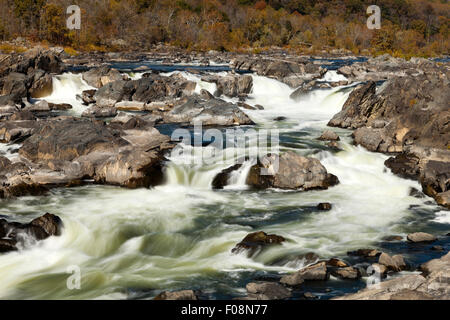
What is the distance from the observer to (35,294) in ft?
28.7

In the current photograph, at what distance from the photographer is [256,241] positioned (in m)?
10.7

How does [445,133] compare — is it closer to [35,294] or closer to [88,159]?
[88,159]

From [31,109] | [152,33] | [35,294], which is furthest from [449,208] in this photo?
[152,33]

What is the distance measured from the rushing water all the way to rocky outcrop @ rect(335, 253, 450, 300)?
3.12ft

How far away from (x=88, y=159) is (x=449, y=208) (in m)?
10.2

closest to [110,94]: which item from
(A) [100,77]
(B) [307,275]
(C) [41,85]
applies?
(A) [100,77]

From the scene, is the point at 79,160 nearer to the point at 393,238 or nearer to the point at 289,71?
the point at 393,238

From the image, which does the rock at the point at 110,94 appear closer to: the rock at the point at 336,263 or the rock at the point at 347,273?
the rock at the point at 336,263

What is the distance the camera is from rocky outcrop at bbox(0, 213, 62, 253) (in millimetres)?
10289

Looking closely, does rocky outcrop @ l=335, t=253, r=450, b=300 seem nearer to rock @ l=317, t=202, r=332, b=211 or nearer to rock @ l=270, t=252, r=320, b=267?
rock @ l=270, t=252, r=320, b=267

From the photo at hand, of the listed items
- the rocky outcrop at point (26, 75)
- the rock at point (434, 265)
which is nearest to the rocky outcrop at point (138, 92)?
the rocky outcrop at point (26, 75)

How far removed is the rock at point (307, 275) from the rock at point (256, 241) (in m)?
1.51

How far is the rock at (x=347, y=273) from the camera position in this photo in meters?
9.04

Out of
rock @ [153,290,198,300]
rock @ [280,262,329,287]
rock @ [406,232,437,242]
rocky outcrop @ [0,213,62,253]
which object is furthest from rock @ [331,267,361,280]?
rocky outcrop @ [0,213,62,253]
